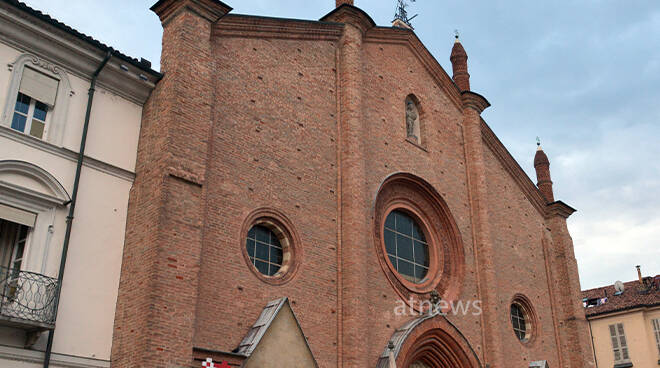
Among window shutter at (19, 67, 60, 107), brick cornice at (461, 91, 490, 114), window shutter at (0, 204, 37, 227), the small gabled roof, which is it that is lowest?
the small gabled roof

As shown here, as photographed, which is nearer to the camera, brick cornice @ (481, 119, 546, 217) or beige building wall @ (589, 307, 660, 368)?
brick cornice @ (481, 119, 546, 217)

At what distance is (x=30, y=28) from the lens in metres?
10.1

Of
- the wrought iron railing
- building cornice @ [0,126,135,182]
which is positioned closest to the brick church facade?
building cornice @ [0,126,135,182]

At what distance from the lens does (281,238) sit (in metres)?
12.7

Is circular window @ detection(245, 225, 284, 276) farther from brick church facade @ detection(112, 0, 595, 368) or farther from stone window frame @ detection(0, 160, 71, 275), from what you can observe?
stone window frame @ detection(0, 160, 71, 275)

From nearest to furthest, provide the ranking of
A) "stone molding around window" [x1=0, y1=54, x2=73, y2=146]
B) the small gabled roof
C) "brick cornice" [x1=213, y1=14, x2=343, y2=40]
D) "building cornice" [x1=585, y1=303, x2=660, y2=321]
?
"stone molding around window" [x1=0, y1=54, x2=73, y2=146]
the small gabled roof
"brick cornice" [x1=213, y1=14, x2=343, y2=40]
"building cornice" [x1=585, y1=303, x2=660, y2=321]

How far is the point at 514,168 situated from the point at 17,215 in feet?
50.0

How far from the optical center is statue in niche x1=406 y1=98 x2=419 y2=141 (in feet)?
55.9

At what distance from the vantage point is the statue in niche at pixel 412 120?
17047 millimetres

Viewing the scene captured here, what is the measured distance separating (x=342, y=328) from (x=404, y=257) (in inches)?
141

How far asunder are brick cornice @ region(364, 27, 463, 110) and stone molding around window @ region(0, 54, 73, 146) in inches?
325

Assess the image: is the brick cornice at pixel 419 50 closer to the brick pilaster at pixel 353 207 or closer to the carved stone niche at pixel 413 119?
the brick pilaster at pixel 353 207

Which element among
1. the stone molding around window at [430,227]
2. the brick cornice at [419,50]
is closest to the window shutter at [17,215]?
the stone molding around window at [430,227]

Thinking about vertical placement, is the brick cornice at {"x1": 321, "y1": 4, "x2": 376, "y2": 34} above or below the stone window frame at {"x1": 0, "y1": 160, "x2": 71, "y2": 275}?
above
